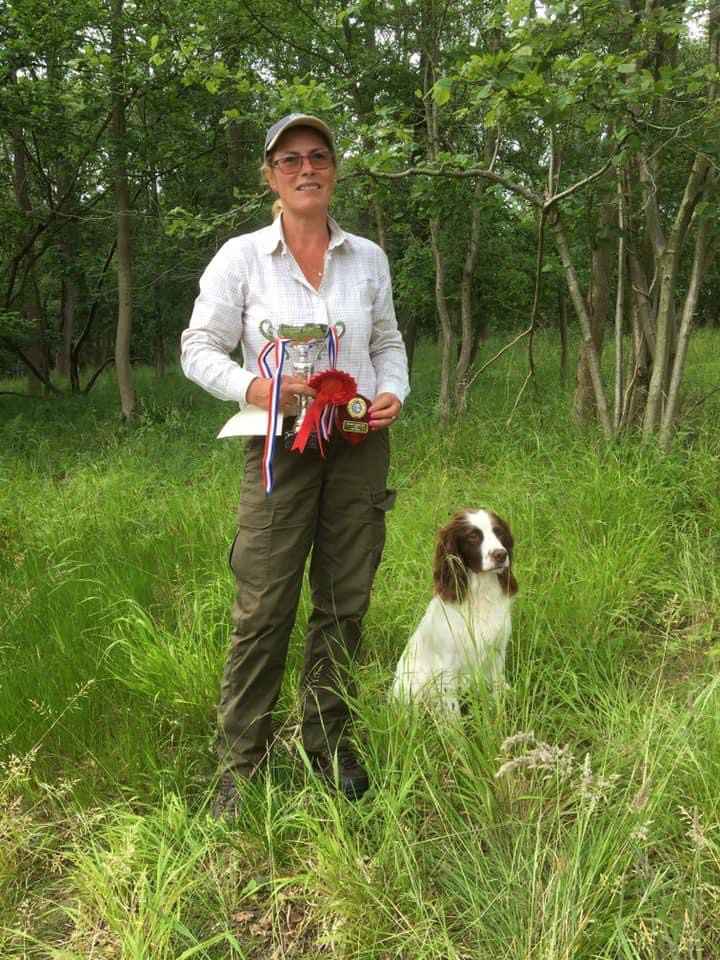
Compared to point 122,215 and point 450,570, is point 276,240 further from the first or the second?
point 122,215

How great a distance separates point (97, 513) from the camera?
4613mm

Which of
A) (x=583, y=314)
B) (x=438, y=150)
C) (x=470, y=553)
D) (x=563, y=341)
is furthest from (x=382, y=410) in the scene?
(x=563, y=341)

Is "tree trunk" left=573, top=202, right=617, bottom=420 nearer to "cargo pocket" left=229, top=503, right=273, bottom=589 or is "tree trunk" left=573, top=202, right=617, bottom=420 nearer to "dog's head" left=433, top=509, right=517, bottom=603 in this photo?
"dog's head" left=433, top=509, right=517, bottom=603

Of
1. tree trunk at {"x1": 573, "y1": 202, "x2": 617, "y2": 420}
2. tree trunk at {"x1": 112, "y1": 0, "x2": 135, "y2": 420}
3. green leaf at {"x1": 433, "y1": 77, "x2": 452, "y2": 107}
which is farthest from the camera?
tree trunk at {"x1": 112, "y1": 0, "x2": 135, "y2": 420}

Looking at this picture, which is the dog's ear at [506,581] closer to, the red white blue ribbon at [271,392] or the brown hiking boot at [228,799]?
the red white blue ribbon at [271,392]

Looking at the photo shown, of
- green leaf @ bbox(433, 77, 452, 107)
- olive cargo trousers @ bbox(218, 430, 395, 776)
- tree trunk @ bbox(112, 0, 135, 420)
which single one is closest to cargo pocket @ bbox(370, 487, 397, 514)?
olive cargo trousers @ bbox(218, 430, 395, 776)

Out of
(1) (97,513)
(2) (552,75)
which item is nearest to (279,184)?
(2) (552,75)

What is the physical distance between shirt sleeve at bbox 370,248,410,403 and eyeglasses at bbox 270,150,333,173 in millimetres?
347

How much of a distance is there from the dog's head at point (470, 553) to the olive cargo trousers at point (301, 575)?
370 millimetres

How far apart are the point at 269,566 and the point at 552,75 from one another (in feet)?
11.9

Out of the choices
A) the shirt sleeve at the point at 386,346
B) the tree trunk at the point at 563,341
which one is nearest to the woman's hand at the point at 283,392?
the shirt sleeve at the point at 386,346

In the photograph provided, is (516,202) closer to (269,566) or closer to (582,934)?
(269,566)

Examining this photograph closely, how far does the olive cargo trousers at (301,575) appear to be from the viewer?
210cm

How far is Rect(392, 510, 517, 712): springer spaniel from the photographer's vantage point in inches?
97.1
